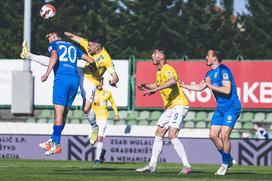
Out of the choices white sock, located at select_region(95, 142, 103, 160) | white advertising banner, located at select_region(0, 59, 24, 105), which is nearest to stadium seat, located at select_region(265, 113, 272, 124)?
white advertising banner, located at select_region(0, 59, 24, 105)

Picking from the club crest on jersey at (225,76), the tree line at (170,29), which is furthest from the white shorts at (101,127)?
the tree line at (170,29)

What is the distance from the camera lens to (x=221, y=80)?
18.3 meters

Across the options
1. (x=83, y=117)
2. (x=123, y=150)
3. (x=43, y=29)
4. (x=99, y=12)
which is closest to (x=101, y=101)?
(x=123, y=150)

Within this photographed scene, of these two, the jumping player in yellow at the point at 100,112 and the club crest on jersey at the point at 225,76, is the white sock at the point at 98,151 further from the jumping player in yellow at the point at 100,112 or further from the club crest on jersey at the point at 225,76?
the club crest on jersey at the point at 225,76

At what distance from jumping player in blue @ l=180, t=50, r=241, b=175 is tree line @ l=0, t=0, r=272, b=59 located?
3907cm

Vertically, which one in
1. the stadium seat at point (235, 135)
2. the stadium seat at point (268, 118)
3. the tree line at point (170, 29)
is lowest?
the stadium seat at point (235, 135)

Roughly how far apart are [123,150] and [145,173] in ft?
30.6

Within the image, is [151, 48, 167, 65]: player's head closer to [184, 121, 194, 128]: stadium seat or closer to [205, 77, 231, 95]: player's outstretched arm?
[205, 77, 231, 95]: player's outstretched arm

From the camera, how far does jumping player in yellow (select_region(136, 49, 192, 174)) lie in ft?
59.8

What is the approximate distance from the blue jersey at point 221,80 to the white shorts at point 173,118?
28.6 inches

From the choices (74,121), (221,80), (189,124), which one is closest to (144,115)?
(189,124)

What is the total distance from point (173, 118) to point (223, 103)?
98cm

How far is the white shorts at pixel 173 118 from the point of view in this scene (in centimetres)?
1833

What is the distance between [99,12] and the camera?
212ft
